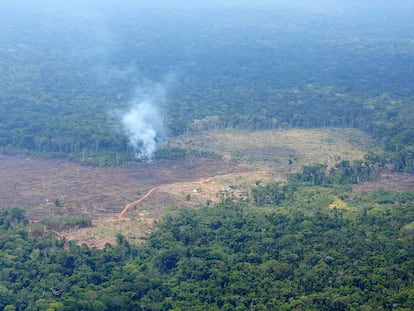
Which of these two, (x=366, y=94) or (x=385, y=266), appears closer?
(x=385, y=266)

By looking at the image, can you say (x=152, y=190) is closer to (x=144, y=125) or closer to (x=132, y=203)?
(x=132, y=203)

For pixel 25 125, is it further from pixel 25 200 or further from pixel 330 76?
pixel 330 76

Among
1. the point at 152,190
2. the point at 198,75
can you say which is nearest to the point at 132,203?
the point at 152,190

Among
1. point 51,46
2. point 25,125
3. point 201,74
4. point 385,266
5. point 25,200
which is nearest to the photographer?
point 385,266

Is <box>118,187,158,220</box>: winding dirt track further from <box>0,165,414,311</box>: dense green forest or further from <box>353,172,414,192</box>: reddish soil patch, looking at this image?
<box>353,172,414,192</box>: reddish soil patch

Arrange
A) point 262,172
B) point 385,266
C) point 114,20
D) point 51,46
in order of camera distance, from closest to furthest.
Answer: point 385,266 < point 262,172 < point 51,46 < point 114,20

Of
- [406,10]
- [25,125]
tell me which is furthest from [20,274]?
[406,10]

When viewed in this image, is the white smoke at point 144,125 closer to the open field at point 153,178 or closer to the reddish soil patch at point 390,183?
the open field at point 153,178
